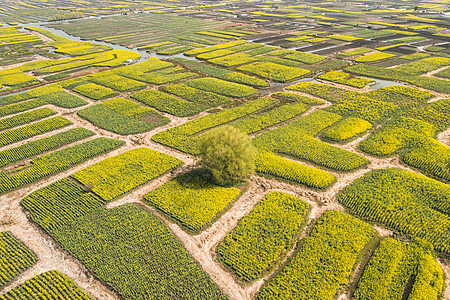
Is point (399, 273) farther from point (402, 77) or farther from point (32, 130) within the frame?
point (402, 77)

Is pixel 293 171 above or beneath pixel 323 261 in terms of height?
above

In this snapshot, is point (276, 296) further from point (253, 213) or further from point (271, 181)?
point (271, 181)

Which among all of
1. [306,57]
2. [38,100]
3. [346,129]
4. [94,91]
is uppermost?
[306,57]

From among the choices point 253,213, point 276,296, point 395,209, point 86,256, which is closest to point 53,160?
point 86,256

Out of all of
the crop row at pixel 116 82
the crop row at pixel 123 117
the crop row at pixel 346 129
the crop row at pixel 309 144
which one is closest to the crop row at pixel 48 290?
the crop row at pixel 123 117

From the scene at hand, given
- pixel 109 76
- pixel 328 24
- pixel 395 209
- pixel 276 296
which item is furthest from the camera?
pixel 328 24

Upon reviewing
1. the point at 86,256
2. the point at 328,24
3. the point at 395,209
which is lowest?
the point at 86,256

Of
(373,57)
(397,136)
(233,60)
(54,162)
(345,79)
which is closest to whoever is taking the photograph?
(54,162)

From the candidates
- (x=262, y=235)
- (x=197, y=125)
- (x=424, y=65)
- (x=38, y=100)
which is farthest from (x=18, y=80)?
(x=424, y=65)
